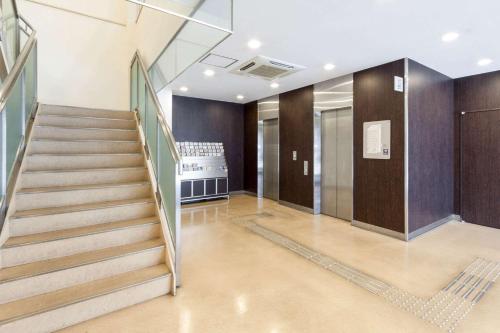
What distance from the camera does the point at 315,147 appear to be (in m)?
5.67

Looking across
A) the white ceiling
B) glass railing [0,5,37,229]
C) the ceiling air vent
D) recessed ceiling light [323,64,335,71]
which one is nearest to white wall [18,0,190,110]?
the ceiling air vent

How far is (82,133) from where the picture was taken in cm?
397

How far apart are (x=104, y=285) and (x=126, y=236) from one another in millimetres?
Result: 554

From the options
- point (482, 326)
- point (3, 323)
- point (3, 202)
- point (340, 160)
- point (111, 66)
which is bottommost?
point (482, 326)

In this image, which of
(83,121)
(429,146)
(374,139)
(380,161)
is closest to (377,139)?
(374,139)

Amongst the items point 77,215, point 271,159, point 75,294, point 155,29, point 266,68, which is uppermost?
point 155,29

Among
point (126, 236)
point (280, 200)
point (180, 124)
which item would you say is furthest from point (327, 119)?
point (126, 236)

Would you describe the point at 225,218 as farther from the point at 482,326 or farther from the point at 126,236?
the point at 482,326

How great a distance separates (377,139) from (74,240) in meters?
4.50

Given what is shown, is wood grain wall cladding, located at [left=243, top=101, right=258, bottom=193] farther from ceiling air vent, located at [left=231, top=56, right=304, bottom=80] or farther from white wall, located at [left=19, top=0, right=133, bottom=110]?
white wall, located at [left=19, top=0, right=133, bottom=110]

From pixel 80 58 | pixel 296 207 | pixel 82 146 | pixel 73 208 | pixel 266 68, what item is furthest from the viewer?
pixel 296 207

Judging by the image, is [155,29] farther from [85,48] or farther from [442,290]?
[442,290]

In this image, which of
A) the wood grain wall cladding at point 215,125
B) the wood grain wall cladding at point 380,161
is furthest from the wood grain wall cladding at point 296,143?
the wood grain wall cladding at point 215,125

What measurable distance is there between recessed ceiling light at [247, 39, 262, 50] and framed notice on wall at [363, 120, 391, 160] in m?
2.36
